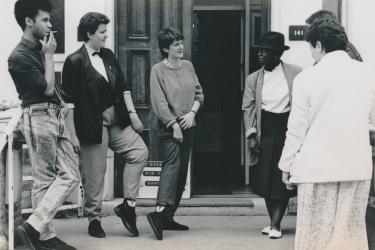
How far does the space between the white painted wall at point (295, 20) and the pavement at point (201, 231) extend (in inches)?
59.5

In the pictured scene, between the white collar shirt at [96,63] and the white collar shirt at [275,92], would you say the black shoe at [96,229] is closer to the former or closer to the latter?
the white collar shirt at [96,63]

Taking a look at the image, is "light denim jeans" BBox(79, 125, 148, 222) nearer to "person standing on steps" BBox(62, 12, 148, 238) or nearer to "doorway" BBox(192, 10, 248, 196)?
"person standing on steps" BBox(62, 12, 148, 238)

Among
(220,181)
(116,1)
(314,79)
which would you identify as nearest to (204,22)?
(220,181)

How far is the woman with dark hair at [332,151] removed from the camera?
14.7ft

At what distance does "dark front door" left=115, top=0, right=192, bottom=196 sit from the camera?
729 centimetres

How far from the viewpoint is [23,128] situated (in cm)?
541

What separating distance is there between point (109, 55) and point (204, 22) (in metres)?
4.35

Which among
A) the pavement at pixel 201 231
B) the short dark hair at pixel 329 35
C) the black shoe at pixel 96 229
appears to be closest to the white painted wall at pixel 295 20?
the pavement at pixel 201 231

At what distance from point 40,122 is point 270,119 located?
200 cm

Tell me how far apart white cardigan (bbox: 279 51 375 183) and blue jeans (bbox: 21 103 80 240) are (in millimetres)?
1864

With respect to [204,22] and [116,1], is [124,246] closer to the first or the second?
[116,1]

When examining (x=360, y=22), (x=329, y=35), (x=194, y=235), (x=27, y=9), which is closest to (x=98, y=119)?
(x=27, y=9)

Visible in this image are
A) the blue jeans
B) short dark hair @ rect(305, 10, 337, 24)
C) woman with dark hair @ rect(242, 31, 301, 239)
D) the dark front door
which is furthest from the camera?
the dark front door

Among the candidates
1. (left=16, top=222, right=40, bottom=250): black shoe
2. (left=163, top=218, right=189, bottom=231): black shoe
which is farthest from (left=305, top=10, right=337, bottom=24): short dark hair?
(left=16, top=222, right=40, bottom=250): black shoe
